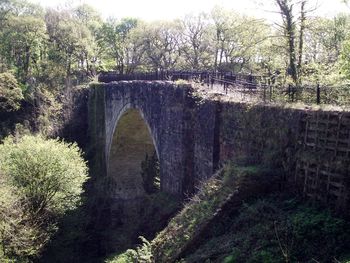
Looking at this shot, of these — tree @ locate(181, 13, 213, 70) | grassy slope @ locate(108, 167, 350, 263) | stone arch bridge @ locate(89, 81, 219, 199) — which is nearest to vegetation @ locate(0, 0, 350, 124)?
tree @ locate(181, 13, 213, 70)

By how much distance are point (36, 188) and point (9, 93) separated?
13.8 meters

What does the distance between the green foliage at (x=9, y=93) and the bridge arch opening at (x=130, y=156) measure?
8360mm

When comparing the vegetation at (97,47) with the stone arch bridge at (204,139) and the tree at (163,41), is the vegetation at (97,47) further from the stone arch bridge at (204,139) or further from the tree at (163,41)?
the stone arch bridge at (204,139)

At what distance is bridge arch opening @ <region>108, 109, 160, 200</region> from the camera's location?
89.2 feet

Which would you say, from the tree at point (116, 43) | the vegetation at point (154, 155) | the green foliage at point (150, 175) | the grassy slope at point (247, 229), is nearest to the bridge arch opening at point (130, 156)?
the green foliage at point (150, 175)

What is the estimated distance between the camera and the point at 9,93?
31.8 metres

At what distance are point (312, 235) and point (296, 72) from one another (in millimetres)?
10073

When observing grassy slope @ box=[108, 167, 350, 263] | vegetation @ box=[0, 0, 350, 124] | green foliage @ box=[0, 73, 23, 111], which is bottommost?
grassy slope @ box=[108, 167, 350, 263]

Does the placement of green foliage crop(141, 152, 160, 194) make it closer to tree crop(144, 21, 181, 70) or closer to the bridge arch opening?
the bridge arch opening

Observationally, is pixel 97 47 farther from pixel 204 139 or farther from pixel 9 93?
pixel 204 139

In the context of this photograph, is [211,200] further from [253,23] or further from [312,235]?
[253,23]

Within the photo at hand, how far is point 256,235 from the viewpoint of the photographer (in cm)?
977

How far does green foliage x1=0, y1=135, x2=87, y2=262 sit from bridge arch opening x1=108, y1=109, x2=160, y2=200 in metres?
5.06

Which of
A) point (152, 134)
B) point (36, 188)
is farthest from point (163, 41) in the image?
point (36, 188)
